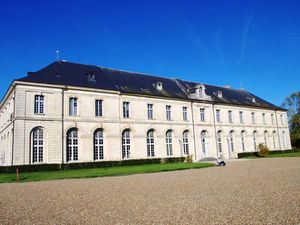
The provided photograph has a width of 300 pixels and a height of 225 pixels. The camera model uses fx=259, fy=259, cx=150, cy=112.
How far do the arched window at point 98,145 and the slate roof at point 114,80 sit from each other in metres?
4.35

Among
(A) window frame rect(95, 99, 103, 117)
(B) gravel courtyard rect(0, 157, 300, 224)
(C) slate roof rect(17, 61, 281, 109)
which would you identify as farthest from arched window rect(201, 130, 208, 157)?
(B) gravel courtyard rect(0, 157, 300, 224)

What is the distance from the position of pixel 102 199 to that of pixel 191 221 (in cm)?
344

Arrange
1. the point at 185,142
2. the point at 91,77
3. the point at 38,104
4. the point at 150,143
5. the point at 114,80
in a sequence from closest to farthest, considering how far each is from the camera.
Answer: the point at 38,104
the point at 91,77
the point at 150,143
the point at 114,80
the point at 185,142

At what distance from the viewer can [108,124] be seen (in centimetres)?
2461

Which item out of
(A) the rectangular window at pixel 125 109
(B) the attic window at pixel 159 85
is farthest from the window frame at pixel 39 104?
(B) the attic window at pixel 159 85

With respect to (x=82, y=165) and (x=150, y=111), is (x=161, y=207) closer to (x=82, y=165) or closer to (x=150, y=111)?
(x=82, y=165)

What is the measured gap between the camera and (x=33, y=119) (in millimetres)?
21109

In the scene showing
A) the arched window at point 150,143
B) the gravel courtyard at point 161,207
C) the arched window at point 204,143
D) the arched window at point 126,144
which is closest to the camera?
the gravel courtyard at point 161,207

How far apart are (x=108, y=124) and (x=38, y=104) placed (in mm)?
6392

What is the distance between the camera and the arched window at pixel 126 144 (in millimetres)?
25406

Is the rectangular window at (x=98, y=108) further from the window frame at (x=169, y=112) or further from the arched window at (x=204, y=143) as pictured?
the arched window at (x=204, y=143)

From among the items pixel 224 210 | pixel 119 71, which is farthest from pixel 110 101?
pixel 224 210

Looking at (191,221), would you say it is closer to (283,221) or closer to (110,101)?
(283,221)

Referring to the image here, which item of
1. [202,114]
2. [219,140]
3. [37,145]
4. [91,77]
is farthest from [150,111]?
[37,145]
